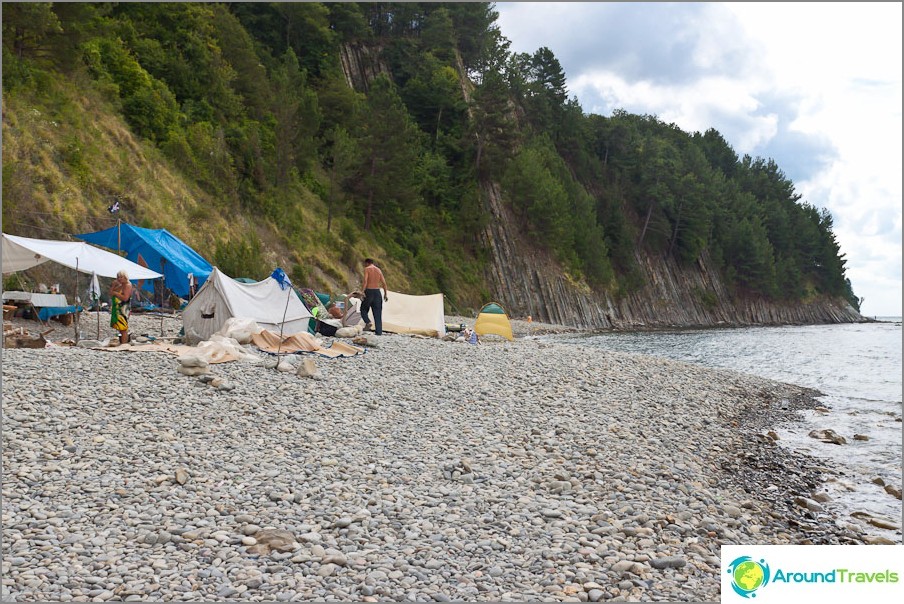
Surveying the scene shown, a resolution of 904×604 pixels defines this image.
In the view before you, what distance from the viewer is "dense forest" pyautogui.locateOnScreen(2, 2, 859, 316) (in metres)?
26.7

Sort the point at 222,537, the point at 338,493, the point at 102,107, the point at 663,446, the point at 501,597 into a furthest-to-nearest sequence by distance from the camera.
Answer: the point at 102,107 < the point at 663,446 < the point at 338,493 < the point at 222,537 < the point at 501,597

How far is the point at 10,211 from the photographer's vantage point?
70.7 feet

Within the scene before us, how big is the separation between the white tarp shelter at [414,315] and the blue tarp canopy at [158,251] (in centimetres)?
701

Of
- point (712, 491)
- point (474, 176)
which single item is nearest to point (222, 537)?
point (712, 491)

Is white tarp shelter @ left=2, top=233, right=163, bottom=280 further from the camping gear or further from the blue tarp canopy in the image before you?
the blue tarp canopy

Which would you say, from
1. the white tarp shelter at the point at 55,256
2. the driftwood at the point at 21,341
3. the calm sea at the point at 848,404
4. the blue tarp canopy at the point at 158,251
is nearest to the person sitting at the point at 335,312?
the blue tarp canopy at the point at 158,251

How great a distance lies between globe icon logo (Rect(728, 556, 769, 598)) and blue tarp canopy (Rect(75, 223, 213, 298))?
21.6 meters

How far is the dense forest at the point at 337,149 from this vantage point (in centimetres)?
2667

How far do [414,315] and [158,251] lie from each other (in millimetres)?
9175

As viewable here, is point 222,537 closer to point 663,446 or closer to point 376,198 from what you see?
point 663,446

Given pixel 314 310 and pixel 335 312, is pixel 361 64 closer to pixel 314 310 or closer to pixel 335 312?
pixel 335 312

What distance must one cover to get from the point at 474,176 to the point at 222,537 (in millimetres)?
55494

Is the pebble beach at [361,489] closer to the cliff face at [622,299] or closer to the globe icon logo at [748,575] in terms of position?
the globe icon logo at [748,575]

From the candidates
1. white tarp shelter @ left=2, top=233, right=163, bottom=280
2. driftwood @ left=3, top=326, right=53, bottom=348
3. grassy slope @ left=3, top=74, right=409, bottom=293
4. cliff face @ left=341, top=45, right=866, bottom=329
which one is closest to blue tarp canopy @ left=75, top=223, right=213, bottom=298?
grassy slope @ left=3, top=74, right=409, bottom=293
